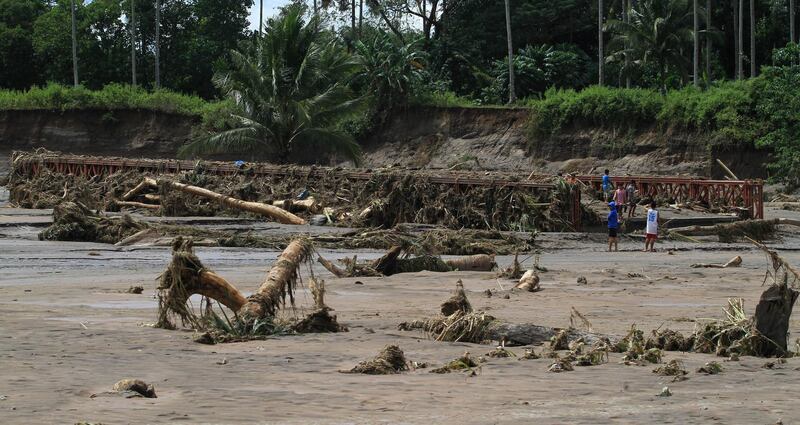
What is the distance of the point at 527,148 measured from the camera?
181ft

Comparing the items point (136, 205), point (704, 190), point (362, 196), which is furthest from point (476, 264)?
point (136, 205)

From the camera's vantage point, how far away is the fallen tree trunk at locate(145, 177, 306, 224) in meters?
31.4

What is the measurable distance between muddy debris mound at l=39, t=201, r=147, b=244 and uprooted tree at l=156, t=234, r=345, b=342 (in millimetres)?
13472

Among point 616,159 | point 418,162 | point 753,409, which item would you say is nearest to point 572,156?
point 616,159

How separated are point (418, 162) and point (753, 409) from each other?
50534 millimetres

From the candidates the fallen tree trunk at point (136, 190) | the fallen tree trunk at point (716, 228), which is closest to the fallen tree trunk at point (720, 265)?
the fallen tree trunk at point (716, 228)

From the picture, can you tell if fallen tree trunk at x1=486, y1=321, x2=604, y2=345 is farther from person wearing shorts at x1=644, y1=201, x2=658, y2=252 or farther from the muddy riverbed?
person wearing shorts at x1=644, y1=201, x2=658, y2=252

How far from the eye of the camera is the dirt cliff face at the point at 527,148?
49.6 meters

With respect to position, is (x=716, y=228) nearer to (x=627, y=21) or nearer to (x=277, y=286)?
(x=277, y=286)

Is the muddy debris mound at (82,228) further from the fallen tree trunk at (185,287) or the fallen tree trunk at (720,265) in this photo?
the fallen tree trunk at (185,287)

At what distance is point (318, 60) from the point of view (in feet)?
133

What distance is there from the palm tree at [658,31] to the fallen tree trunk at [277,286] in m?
42.5

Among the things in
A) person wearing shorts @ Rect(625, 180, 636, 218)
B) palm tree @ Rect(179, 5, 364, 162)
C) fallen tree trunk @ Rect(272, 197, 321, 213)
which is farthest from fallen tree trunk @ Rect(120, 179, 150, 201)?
person wearing shorts @ Rect(625, 180, 636, 218)

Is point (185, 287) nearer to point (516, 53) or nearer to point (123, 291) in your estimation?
point (123, 291)
